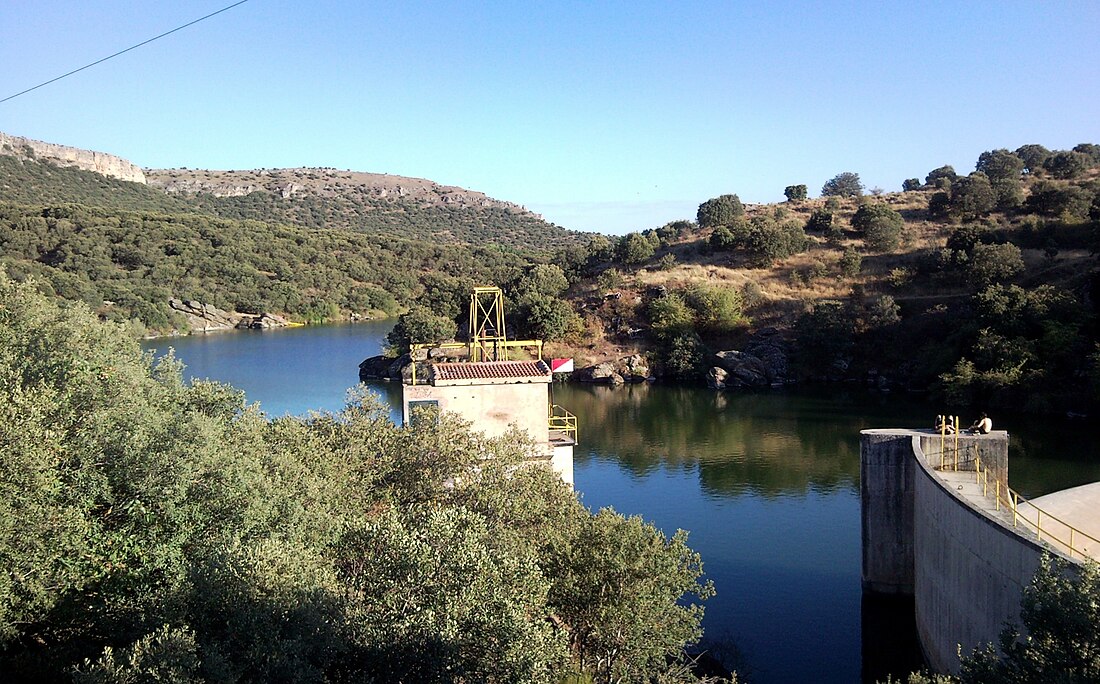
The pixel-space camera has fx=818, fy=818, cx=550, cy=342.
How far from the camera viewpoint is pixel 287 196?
16450 centimetres

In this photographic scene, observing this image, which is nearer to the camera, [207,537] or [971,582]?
[207,537]

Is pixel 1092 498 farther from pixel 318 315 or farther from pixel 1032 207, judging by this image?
pixel 318 315

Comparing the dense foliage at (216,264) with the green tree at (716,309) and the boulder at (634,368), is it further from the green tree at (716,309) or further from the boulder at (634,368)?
the green tree at (716,309)

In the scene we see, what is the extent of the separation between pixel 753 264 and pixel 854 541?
145 ft

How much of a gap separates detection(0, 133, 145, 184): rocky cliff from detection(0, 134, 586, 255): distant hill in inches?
6.3

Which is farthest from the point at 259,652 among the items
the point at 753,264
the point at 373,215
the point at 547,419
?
the point at 373,215

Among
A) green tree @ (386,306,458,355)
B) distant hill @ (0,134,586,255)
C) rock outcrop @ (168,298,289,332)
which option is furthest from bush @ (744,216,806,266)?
distant hill @ (0,134,586,255)

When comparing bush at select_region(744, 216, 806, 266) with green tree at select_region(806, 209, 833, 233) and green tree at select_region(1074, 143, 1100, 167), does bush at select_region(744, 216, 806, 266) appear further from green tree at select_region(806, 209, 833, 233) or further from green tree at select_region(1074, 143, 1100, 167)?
green tree at select_region(1074, 143, 1100, 167)

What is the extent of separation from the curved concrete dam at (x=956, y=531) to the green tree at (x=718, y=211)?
60253 millimetres

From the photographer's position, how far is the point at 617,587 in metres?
13.2

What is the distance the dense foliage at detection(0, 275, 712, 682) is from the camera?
30.9 feet

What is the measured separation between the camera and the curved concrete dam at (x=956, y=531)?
1425 cm

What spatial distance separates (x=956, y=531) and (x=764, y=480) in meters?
16.4

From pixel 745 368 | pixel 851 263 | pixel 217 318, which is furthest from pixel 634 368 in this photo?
pixel 217 318
